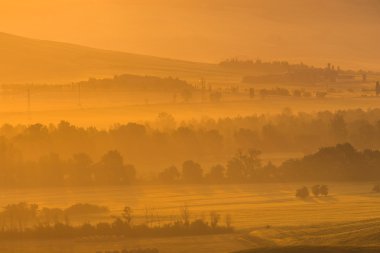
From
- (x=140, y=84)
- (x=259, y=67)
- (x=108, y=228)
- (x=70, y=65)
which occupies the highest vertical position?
(x=70, y=65)

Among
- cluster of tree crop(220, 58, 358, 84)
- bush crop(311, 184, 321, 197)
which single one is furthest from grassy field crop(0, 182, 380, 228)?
cluster of tree crop(220, 58, 358, 84)

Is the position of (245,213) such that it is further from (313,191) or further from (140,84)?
(140,84)

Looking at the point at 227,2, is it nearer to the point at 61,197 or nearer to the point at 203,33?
the point at 203,33

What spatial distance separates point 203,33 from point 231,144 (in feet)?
408

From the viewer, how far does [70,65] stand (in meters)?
89.0

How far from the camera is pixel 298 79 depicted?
268 ft

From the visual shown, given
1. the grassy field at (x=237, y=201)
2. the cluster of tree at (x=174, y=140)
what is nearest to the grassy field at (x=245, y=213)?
the grassy field at (x=237, y=201)

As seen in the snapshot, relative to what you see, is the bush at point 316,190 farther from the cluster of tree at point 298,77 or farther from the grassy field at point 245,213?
the cluster of tree at point 298,77

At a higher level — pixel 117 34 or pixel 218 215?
pixel 117 34

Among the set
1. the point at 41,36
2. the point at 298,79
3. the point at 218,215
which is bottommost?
the point at 218,215

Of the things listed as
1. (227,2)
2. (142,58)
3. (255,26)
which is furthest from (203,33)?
Result: (142,58)

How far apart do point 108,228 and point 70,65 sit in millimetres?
65229

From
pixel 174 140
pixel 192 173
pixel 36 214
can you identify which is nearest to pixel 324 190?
pixel 192 173

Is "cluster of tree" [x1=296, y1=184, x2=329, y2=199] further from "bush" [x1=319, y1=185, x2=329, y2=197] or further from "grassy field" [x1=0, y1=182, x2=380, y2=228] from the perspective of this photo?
"grassy field" [x1=0, y1=182, x2=380, y2=228]
